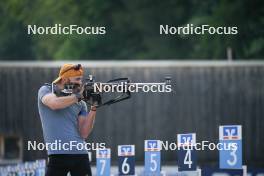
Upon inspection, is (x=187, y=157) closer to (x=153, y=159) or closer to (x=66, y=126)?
(x=153, y=159)

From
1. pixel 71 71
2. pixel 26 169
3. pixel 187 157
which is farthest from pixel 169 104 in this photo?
pixel 71 71

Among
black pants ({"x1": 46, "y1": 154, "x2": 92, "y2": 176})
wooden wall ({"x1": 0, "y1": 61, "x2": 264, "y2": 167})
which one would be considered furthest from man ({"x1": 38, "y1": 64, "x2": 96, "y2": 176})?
wooden wall ({"x1": 0, "y1": 61, "x2": 264, "y2": 167})

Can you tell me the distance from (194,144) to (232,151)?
0.82 feet

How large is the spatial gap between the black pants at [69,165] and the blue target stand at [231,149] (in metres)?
1.05

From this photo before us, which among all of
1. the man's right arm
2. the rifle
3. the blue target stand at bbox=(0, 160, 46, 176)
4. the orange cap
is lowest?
the blue target stand at bbox=(0, 160, 46, 176)

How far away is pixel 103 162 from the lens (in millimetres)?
5754

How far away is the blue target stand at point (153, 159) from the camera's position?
5.68 meters

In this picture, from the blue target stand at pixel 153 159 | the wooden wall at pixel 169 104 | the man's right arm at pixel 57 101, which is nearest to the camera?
the man's right arm at pixel 57 101

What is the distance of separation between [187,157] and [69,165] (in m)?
0.94

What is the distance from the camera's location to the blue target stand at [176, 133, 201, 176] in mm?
5590

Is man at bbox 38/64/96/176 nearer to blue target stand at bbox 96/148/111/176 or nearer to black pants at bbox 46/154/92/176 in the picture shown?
black pants at bbox 46/154/92/176

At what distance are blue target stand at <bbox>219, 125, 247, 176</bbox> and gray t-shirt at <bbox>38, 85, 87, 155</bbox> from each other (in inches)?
40.9

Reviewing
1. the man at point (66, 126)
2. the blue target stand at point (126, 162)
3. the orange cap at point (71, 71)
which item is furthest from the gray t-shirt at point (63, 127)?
the blue target stand at point (126, 162)

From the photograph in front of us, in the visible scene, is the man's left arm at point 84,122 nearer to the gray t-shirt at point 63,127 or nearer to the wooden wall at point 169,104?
the gray t-shirt at point 63,127
